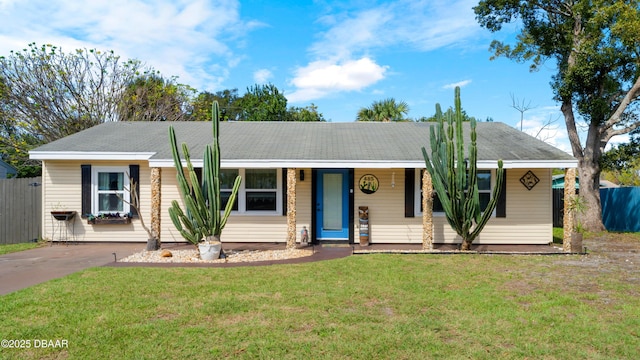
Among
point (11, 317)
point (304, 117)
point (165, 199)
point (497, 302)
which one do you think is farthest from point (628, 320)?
point (304, 117)

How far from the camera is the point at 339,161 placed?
9867mm

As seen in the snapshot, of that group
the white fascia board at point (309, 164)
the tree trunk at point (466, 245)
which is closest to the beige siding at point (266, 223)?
the white fascia board at point (309, 164)

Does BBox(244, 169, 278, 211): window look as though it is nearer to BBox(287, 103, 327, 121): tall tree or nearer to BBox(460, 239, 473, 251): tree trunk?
BBox(460, 239, 473, 251): tree trunk

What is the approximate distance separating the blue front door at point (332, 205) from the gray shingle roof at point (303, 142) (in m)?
0.82

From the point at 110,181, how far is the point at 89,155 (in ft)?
2.98

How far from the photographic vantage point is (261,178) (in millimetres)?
11039

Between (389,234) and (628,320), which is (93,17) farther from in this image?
(628,320)

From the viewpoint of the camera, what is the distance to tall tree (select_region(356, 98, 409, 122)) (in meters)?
23.5

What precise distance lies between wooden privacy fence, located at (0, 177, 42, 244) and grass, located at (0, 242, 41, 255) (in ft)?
1.25

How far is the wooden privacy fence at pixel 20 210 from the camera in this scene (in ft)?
36.9

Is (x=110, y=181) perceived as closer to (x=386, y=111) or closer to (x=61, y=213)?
(x=61, y=213)

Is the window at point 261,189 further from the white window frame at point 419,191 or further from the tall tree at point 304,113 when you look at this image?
the tall tree at point 304,113

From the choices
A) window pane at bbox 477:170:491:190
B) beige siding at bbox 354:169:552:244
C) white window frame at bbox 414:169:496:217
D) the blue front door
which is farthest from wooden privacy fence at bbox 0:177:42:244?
window pane at bbox 477:170:491:190

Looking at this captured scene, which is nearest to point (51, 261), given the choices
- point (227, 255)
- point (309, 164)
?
point (227, 255)
